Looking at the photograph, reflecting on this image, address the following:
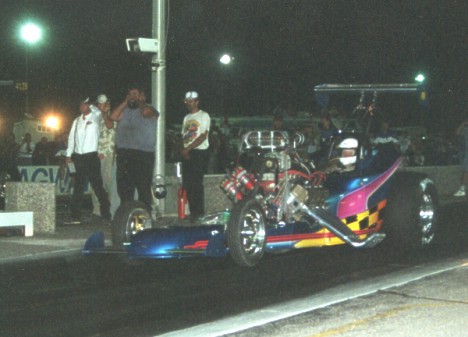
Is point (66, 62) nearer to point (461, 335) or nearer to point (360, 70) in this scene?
point (360, 70)

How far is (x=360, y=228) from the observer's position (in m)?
10.5

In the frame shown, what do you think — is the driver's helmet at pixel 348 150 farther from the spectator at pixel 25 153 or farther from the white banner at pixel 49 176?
the spectator at pixel 25 153

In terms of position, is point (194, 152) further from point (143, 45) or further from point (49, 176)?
point (49, 176)

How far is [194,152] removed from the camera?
13.7 m

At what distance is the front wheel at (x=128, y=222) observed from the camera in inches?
393

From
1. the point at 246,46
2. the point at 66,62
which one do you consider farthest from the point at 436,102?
the point at 66,62

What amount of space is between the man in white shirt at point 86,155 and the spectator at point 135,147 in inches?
39.3

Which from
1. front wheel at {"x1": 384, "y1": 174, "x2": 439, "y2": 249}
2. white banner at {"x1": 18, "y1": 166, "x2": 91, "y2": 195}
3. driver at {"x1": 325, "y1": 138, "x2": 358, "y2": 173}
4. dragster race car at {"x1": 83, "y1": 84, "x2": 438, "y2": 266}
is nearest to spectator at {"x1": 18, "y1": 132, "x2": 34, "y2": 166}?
white banner at {"x1": 18, "y1": 166, "x2": 91, "y2": 195}

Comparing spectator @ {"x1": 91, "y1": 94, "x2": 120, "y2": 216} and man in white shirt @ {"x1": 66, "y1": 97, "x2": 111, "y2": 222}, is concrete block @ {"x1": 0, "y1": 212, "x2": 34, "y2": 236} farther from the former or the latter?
spectator @ {"x1": 91, "y1": 94, "x2": 120, "y2": 216}

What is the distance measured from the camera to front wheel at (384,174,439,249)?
10758 mm

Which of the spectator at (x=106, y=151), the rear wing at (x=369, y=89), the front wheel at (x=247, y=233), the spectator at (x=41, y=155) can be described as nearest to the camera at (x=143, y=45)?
the spectator at (x=106, y=151)

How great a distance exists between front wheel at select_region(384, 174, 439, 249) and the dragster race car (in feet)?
0.04

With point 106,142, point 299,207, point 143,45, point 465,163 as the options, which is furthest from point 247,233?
point 465,163

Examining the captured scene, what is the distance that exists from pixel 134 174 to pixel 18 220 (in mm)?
1729
